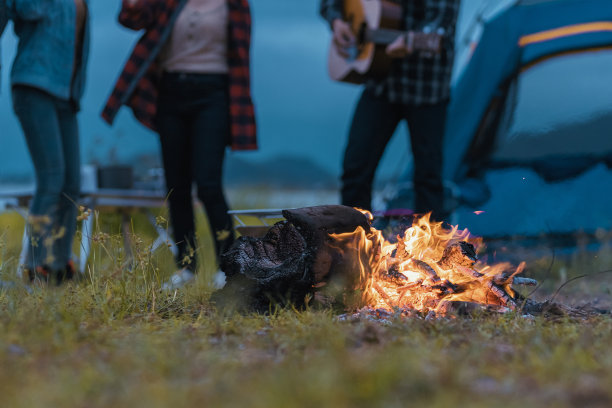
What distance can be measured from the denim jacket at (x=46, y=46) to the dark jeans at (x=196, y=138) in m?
0.48

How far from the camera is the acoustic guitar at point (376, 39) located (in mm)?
2932

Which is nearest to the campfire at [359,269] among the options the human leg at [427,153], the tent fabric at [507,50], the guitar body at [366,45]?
the human leg at [427,153]

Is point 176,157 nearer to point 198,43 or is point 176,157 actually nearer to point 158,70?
point 158,70

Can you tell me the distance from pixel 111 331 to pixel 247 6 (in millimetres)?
2230

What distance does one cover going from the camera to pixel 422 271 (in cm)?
221

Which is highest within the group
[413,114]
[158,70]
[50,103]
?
[158,70]

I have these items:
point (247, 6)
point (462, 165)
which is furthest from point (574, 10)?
point (247, 6)

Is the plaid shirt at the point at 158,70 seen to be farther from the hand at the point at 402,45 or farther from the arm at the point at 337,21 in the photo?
the hand at the point at 402,45

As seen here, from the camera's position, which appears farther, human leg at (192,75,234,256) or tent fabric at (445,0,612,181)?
tent fabric at (445,0,612,181)

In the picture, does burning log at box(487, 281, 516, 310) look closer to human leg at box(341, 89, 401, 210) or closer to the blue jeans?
human leg at box(341, 89, 401, 210)

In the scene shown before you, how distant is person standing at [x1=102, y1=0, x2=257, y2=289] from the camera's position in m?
3.17

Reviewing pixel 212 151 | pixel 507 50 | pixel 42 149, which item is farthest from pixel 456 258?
pixel 507 50

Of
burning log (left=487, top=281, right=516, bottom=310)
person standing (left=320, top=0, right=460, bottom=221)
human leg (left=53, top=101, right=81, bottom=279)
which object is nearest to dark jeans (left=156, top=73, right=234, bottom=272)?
human leg (left=53, top=101, right=81, bottom=279)

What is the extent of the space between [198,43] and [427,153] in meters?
1.31
